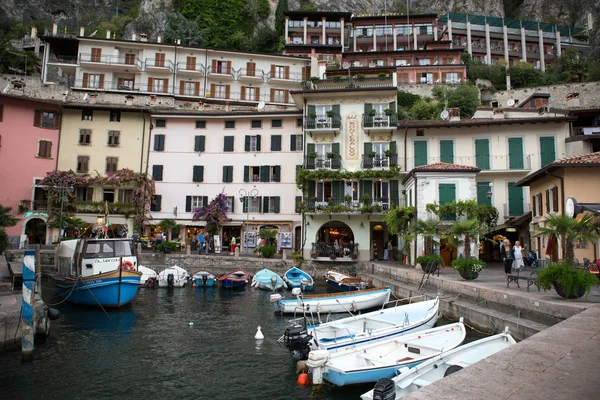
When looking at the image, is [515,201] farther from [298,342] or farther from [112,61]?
[112,61]

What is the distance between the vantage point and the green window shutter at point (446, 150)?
3316 centimetres

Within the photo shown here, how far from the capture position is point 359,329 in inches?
521

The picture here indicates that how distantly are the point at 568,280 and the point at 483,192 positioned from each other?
70.5 feet

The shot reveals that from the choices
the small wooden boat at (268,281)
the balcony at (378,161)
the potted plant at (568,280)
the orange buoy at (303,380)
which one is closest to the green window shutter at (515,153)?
the balcony at (378,161)

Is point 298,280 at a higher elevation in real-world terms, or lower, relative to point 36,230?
lower

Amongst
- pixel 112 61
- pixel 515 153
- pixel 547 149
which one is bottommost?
pixel 515 153

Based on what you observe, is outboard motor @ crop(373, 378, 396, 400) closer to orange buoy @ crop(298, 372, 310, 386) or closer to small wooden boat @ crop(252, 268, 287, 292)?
orange buoy @ crop(298, 372, 310, 386)

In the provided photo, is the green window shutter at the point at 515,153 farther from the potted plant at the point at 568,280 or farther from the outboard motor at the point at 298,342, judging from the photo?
the outboard motor at the point at 298,342

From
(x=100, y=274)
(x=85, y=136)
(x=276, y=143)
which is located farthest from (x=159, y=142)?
(x=100, y=274)

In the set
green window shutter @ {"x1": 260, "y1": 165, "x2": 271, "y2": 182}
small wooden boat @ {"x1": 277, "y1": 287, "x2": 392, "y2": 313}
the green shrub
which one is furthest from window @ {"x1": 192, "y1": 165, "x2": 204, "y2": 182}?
small wooden boat @ {"x1": 277, "y1": 287, "x2": 392, "y2": 313}

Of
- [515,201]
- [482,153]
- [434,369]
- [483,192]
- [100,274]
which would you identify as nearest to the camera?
[434,369]

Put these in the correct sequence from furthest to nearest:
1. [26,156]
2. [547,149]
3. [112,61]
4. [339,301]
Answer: [112,61] < [26,156] < [547,149] < [339,301]

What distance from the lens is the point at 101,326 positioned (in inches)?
672

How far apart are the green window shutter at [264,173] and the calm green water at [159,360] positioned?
60.5 ft
